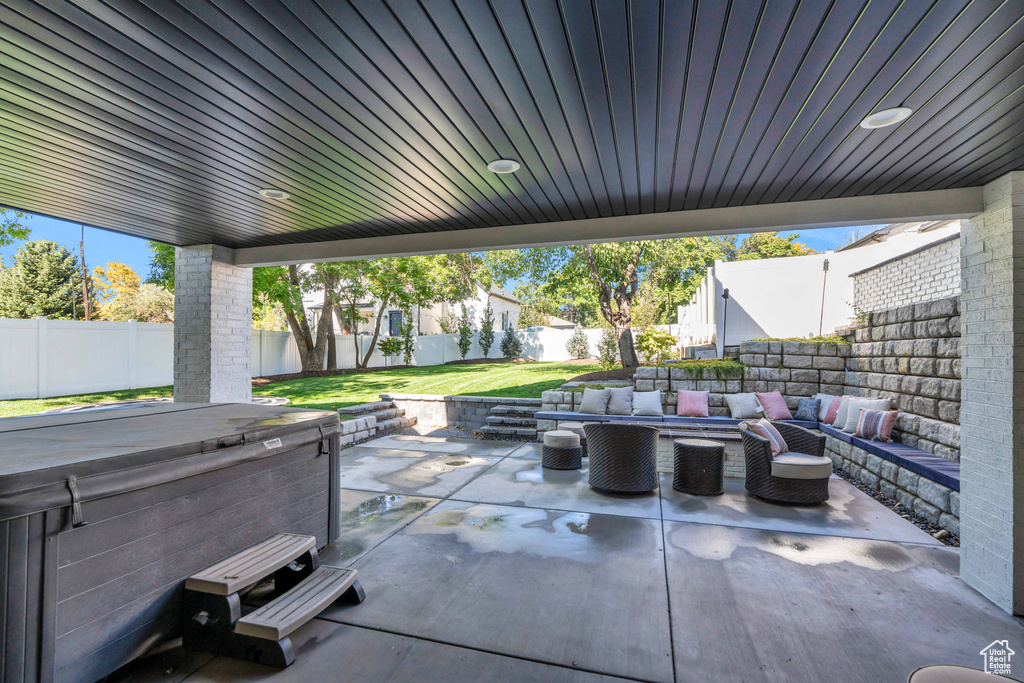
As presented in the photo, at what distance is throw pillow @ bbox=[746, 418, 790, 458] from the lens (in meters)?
4.85

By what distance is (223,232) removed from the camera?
4961mm

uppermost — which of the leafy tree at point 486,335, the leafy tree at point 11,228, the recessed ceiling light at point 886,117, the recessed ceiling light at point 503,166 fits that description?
the leafy tree at point 11,228

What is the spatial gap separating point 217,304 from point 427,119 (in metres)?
4.27

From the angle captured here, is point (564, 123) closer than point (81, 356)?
Yes

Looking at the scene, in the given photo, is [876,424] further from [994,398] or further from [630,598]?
[630,598]

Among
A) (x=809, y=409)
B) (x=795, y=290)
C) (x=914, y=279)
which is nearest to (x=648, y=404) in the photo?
(x=809, y=409)

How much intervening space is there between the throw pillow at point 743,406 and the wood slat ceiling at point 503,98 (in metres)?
3.83

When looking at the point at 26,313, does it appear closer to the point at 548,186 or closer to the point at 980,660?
the point at 548,186

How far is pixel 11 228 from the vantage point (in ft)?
25.0

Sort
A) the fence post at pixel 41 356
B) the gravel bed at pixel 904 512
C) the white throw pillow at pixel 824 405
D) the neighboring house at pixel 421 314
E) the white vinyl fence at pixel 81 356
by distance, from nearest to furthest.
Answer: the gravel bed at pixel 904 512 < the white throw pillow at pixel 824 405 < the white vinyl fence at pixel 81 356 < the fence post at pixel 41 356 < the neighboring house at pixel 421 314

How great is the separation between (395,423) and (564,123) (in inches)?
274

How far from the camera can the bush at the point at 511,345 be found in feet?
54.4

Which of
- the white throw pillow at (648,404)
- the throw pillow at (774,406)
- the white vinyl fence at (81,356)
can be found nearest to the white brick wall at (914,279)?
the throw pillow at (774,406)

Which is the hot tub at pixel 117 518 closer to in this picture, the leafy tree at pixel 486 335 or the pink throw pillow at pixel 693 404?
the pink throw pillow at pixel 693 404
